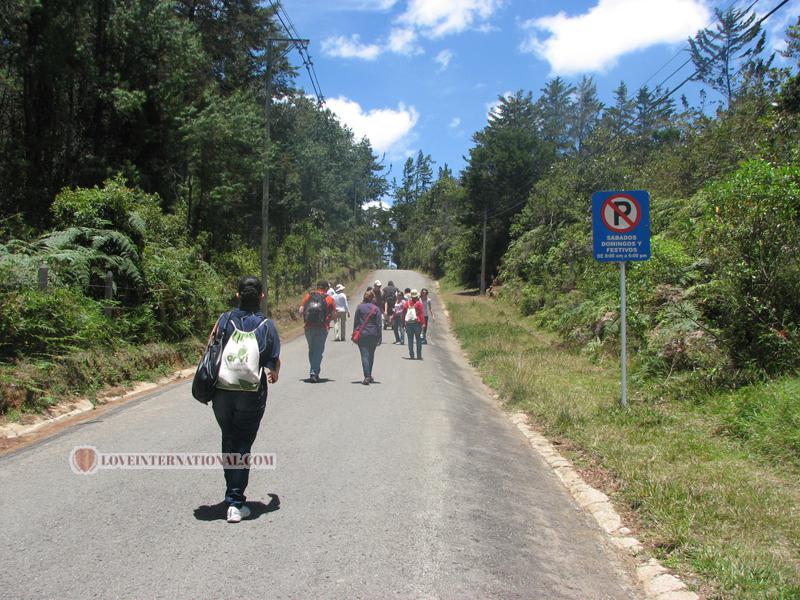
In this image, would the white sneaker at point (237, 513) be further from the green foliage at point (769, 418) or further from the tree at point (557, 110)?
the tree at point (557, 110)

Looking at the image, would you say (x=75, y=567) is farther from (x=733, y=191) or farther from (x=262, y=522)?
(x=733, y=191)

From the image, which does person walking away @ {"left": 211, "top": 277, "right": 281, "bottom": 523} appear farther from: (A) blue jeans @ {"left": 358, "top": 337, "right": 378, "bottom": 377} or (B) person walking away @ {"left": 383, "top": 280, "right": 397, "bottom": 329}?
(B) person walking away @ {"left": 383, "top": 280, "right": 397, "bottom": 329}

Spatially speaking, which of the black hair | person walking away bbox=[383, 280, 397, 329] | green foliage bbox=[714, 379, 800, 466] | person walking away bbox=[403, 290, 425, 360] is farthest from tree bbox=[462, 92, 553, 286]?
the black hair

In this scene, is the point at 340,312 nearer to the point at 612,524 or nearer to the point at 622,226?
the point at 622,226

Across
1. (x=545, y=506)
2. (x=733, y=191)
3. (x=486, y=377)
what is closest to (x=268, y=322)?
(x=545, y=506)

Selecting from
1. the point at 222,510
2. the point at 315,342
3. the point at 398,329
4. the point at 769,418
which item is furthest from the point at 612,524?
the point at 398,329

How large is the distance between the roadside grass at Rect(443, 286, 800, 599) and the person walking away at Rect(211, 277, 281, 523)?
3226mm

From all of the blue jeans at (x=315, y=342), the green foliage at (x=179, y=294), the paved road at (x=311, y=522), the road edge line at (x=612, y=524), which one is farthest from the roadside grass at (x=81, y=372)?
the road edge line at (x=612, y=524)

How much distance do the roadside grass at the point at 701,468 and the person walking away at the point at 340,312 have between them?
830cm

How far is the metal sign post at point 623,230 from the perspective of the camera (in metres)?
9.34

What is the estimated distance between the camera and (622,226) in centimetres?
945

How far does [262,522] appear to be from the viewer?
489 cm

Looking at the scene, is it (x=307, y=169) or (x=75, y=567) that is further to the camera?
(x=307, y=169)

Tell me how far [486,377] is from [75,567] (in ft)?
39.4
